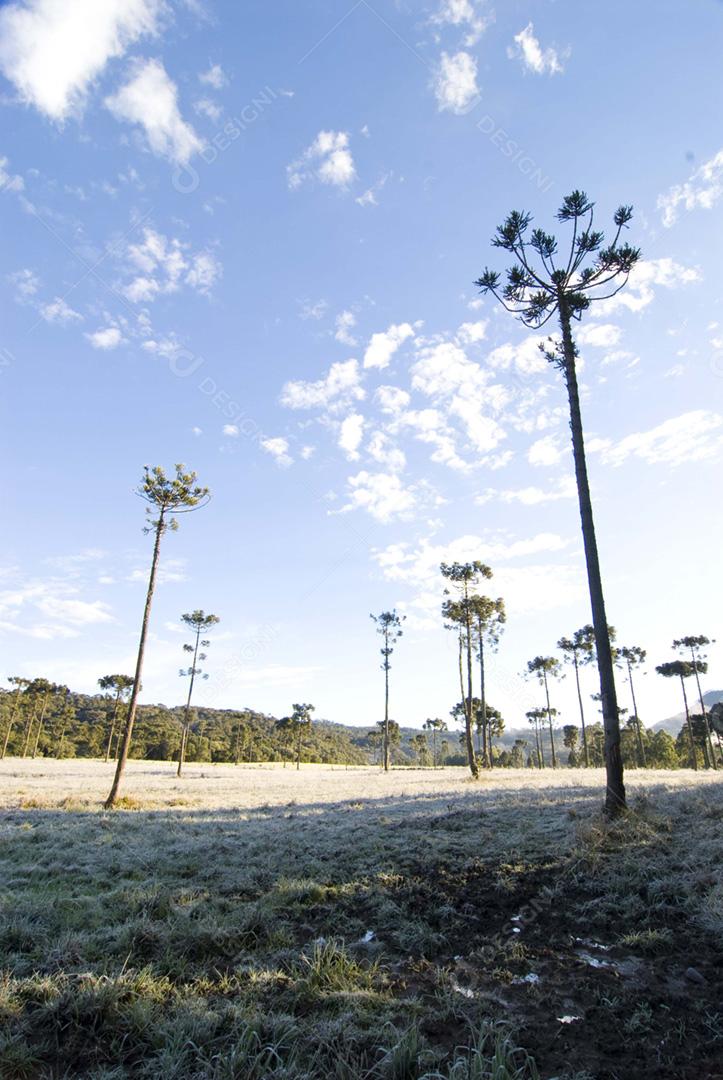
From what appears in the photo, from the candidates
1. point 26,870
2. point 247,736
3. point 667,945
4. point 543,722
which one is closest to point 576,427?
point 667,945

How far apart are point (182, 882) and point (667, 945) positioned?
25.0 ft

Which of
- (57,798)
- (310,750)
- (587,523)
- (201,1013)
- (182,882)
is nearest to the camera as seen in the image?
(201,1013)

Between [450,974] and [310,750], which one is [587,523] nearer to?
[450,974]

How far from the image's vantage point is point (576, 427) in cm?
1484

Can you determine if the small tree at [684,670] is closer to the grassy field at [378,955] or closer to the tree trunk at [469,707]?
the tree trunk at [469,707]

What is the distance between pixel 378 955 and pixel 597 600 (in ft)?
32.2

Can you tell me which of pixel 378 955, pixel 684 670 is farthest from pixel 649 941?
pixel 684 670

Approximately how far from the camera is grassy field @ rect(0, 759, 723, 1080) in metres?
4.50

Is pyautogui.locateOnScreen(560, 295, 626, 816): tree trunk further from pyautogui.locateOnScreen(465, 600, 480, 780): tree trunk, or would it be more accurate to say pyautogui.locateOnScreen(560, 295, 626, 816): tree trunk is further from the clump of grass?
pyautogui.locateOnScreen(465, 600, 480, 780): tree trunk

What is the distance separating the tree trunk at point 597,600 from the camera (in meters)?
12.6

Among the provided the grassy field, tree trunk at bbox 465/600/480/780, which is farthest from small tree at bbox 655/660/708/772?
the grassy field

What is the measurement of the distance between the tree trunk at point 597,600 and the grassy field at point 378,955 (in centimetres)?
74

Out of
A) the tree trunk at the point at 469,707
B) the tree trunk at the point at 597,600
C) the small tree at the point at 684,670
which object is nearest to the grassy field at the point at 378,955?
the tree trunk at the point at 597,600

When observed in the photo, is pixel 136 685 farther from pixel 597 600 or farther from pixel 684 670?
pixel 684 670
